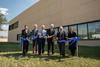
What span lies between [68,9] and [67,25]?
2086 mm

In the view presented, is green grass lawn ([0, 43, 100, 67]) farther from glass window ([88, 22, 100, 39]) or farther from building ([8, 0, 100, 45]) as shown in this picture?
building ([8, 0, 100, 45])

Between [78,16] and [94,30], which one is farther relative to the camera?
[78,16]

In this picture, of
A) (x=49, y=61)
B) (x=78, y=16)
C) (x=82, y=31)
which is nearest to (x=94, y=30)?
(x=82, y=31)

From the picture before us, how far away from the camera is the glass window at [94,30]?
10164 mm

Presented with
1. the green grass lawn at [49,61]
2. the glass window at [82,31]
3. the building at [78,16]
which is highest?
the building at [78,16]

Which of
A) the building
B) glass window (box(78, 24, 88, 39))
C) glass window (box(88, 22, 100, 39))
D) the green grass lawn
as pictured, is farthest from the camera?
glass window (box(78, 24, 88, 39))

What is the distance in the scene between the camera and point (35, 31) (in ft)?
20.7

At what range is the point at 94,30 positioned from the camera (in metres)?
10.5

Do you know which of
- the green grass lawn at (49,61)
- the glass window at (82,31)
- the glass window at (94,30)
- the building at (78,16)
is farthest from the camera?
the glass window at (82,31)

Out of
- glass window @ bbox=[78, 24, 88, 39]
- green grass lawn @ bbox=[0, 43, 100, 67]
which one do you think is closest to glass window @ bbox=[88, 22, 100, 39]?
glass window @ bbox=[78, 24, 88, 39]

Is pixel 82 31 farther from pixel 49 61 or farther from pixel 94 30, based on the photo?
pixel 49 61

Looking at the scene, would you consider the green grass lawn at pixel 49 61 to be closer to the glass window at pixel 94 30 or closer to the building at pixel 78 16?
the glass window at pixel 94 30

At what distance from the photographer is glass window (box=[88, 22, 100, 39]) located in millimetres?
10164

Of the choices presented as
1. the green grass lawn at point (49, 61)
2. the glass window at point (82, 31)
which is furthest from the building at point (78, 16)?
the green grass lawn at point (49, 61)
